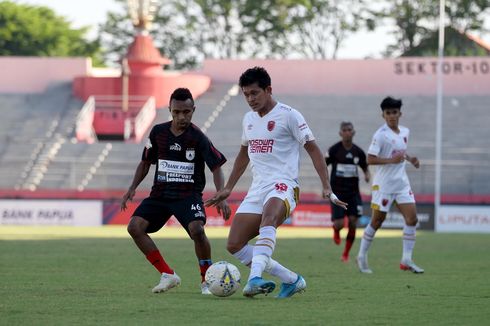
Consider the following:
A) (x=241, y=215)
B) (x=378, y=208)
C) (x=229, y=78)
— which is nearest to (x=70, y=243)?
(x=378, y=208)

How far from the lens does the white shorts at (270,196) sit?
38.7 feet

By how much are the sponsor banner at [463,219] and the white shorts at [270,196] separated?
81.5ft

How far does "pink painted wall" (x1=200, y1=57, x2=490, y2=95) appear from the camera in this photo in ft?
175

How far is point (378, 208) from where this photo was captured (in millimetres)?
17312

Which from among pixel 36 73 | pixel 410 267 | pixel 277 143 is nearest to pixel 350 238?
pixel 410 267

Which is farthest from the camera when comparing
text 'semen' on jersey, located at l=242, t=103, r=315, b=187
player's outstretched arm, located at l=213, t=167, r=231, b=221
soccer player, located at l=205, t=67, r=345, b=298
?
player's outstretched arm, located at l=213, t=167, r=231, b=221

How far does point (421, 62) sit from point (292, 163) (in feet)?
139

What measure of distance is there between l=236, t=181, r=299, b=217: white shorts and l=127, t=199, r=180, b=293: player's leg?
1.17 meters

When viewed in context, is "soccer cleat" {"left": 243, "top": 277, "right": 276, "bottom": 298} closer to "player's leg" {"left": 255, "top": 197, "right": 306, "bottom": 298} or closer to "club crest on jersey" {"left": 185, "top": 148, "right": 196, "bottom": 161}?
"player's leg" {"left": 255, "top": 197, "right": 306, "bottom": 298}

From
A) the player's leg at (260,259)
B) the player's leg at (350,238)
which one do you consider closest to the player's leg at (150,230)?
the player's leg at (260,259)

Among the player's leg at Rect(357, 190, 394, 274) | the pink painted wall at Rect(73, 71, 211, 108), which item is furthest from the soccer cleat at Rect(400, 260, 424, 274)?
the pink painted wall at Rect(73, 71, 211, 108)

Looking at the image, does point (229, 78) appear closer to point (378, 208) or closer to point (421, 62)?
point (421, 62)

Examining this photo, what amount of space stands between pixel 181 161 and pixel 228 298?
1581 mm

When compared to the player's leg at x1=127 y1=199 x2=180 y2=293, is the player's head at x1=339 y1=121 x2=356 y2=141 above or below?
above
